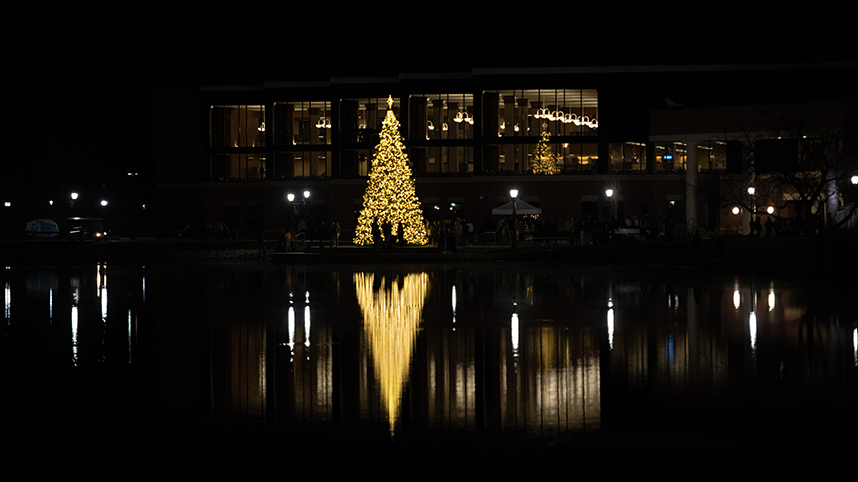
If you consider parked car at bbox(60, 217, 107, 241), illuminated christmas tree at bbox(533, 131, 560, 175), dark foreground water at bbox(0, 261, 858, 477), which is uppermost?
illuminated christmas tree at bbox(533, 131, 560, 175)

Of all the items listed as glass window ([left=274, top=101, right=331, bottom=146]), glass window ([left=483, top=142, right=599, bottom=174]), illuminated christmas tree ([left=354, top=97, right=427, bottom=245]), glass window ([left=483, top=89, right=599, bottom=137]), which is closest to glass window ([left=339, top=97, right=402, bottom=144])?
glass window ([left=274, top=101, right=331, bottom=146])

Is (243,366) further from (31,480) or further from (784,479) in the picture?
(784,479)

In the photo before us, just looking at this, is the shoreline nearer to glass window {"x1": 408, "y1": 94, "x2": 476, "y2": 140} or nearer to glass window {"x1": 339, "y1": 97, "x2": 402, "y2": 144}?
glass window {"x1": 339, "y1": 97, "x2": 402, "y2": 144}

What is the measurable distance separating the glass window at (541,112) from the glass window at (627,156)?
82.6 inches

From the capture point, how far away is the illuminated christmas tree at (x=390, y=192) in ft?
152

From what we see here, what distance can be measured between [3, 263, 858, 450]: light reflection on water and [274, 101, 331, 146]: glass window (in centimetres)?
5059

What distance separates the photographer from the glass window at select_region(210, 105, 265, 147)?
257 ft

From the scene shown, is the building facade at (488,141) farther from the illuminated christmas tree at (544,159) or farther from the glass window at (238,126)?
the glass window at (238,126)

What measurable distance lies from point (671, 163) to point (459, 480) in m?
63.6

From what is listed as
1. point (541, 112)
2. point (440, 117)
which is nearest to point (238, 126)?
point (440, 117)

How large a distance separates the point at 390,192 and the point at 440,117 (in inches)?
1034

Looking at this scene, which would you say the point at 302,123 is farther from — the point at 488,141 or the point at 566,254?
the point at 566,254

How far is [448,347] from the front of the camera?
1400 cm

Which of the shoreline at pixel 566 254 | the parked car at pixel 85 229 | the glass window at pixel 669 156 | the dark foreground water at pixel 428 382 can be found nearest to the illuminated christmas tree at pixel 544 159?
the glass window at pixel 669 156
